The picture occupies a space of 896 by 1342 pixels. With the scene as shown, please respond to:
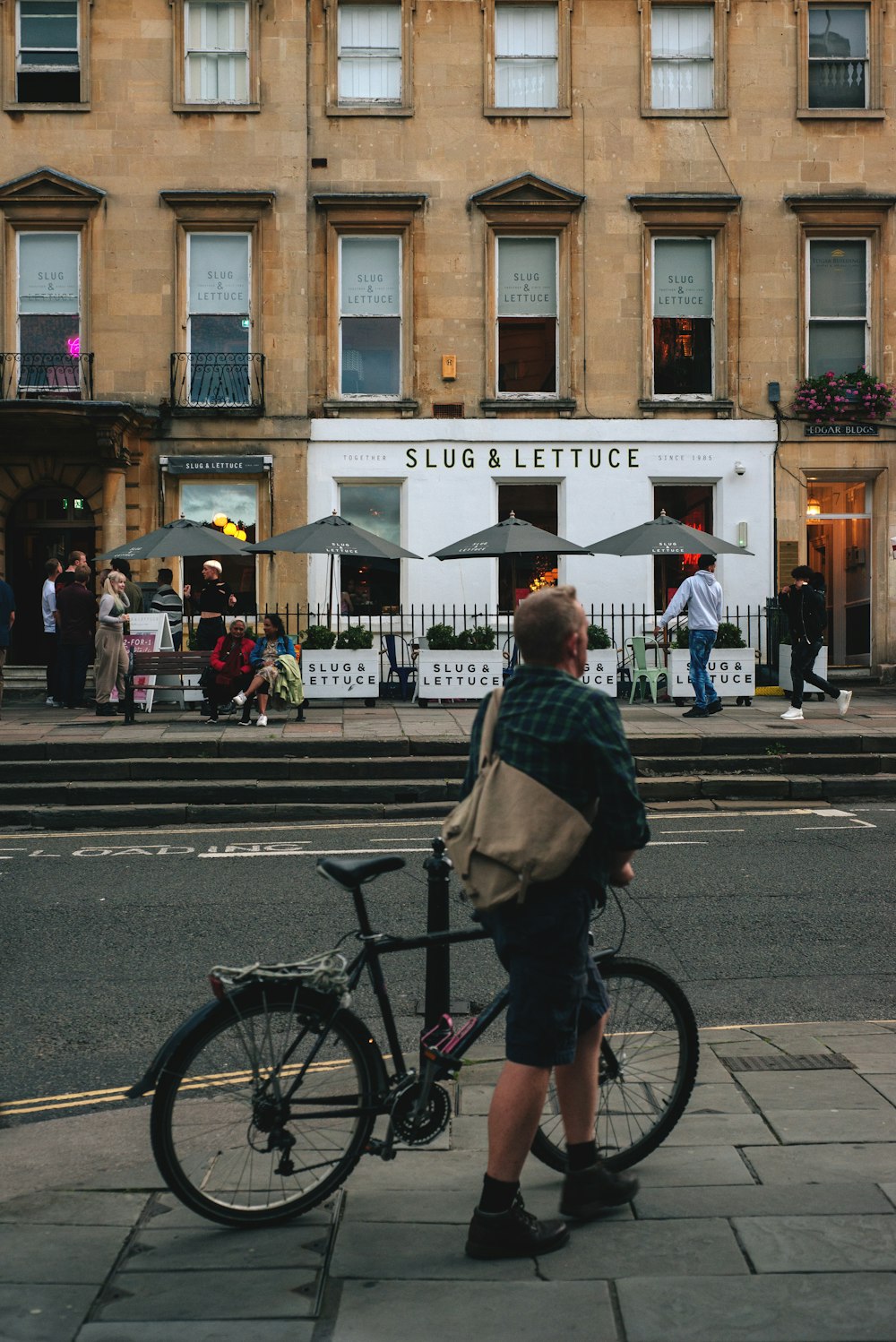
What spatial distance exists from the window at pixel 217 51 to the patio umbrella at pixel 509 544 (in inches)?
338

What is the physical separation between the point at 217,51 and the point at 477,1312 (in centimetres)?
2240

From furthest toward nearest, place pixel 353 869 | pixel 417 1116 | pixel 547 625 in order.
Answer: pixel 417 1116, pixel 353 869, pixel 547 625

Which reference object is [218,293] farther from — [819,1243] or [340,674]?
[819,1243]

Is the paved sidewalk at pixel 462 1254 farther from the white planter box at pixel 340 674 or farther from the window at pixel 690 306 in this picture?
the window at pixel 690 306

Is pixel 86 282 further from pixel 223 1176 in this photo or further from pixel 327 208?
pixel 223 1176

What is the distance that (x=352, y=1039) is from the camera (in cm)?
399

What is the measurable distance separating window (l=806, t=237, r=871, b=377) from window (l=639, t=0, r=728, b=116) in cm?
289

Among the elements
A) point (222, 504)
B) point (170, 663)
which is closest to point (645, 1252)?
point (170, 663)

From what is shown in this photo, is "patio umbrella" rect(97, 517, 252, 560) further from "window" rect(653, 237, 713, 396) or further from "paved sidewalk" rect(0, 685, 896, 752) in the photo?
"window" rect(653, 237, 713, 396)

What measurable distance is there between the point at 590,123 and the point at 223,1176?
2130 cm

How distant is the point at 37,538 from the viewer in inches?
890

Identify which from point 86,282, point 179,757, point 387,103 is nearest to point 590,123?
point 387,103

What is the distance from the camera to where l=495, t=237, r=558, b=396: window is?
22.6 metres

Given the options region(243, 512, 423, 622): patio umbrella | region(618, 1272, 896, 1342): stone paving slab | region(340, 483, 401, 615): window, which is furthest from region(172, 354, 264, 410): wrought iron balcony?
region(618, 1272, 896, 1342): stone paving slab
